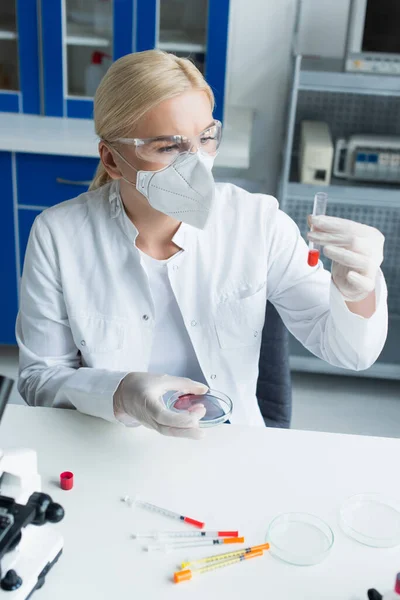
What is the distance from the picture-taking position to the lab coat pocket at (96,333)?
146cm

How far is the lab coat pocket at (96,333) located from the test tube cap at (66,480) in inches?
15.4

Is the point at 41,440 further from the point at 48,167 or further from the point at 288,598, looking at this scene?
the point at 48,167

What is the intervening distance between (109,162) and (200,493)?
27.8 inches

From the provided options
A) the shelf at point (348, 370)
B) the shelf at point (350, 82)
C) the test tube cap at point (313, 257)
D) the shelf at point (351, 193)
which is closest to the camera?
the test tube cap at point (313, 257)

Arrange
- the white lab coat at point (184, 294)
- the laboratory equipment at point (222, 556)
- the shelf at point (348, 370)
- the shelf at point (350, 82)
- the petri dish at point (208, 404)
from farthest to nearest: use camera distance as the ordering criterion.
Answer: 1. the shelf at point (348, 370)
2. the shelf at point (350, 82)
3. the white lab coat at point (184, 294)
4. the petri dish at point (208, 404)
5. the laboratory equipment at point (222, 556)

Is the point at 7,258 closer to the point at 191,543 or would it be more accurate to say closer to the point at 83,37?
the point at 83,37

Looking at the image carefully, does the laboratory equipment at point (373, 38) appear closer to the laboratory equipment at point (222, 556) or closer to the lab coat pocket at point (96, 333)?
the lab coat pocket at point (96, 333)

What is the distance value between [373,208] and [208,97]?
163 centimetres

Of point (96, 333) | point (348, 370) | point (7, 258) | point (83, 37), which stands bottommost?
point (348, 370)

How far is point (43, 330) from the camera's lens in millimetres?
1442

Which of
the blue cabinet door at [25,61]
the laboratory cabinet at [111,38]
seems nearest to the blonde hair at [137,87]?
the laboratory cabinet at [111,38]

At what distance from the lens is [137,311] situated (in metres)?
1.48

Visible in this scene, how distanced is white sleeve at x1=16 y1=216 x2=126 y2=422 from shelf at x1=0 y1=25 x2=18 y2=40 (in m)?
1.66

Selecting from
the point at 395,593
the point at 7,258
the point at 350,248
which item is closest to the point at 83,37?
the point at 7,258
